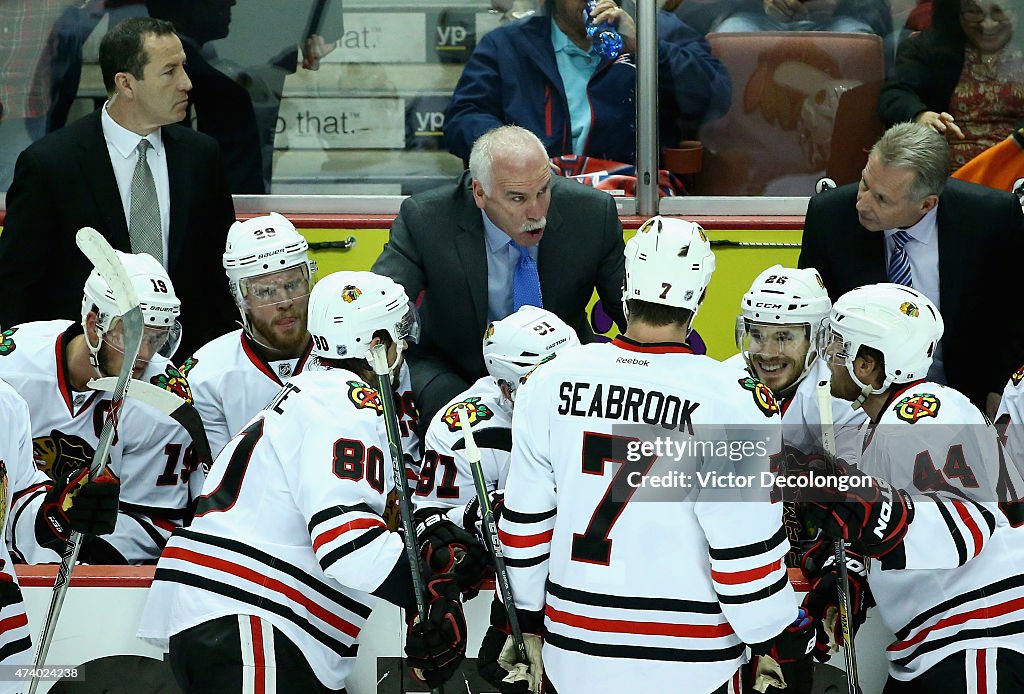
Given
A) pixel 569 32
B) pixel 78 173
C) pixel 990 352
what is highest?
pixel 569 32

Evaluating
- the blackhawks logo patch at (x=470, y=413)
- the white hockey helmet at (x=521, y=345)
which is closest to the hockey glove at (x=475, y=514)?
the blackhawks logo patch at (x=470, y=413)

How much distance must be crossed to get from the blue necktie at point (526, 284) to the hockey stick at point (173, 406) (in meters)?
1.10

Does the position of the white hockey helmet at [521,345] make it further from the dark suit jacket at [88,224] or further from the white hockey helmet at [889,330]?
the dark suit jacket at [88,224]

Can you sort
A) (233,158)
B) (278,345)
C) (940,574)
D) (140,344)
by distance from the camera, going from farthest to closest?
(233,158) < (278,345) < (140,344) < (940,574)

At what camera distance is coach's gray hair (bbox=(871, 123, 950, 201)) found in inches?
157

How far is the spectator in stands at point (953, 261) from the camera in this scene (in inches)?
163

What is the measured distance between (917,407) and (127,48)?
2.88 metres

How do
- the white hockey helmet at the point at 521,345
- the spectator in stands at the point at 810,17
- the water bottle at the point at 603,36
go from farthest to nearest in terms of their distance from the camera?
the spectator in stands at the point at 810,17 → the water bottle at the point at 603,36 → the white hockey helmet at the point at 521,345

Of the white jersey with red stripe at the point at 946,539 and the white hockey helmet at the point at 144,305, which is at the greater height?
the white hockey helmet at the point at 144,305

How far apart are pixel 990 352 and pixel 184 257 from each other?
8.73ft

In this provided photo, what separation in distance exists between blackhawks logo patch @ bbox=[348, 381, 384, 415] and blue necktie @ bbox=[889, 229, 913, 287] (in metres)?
2.05

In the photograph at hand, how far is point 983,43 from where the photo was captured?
4750mm

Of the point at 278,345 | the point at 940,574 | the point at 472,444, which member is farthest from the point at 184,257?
the point at 940,574

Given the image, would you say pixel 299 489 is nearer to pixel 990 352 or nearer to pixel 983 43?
pixel 990 352
